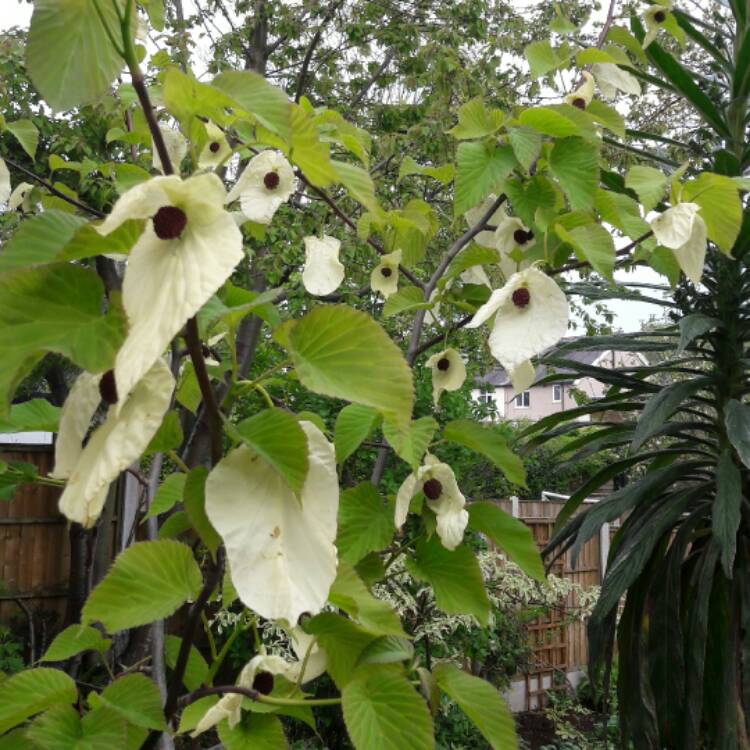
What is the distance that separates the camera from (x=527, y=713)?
5.29 m

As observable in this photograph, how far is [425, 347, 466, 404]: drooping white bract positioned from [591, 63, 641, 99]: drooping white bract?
0.47 m

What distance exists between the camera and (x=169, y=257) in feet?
1.20

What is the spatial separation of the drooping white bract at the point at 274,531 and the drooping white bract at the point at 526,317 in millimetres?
257

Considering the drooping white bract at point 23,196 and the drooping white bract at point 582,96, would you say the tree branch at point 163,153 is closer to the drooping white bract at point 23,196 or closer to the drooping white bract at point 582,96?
the drooping white bract at point 582,96

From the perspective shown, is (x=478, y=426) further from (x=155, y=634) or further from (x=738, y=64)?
(x=738, y=64)

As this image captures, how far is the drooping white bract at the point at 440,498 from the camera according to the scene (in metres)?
0.81

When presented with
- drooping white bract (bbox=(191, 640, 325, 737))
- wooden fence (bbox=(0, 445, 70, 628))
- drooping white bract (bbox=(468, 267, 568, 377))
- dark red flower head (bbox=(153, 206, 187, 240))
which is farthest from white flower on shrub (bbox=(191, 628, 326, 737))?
wooden fence (bbox=(0, 445, 70, 628))

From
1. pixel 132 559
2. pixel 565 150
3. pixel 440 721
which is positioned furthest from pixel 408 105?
pixel 132 559

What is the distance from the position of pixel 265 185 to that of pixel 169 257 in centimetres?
54

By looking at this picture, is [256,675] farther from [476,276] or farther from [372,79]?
[372,79]

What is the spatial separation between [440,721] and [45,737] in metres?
3.75

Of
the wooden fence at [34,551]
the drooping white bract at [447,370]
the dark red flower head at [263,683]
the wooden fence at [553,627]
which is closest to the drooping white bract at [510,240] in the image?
the drooping white bract at [447,370]

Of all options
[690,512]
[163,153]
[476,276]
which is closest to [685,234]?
[476,276]

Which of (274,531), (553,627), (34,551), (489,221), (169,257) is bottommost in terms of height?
(553,627)
